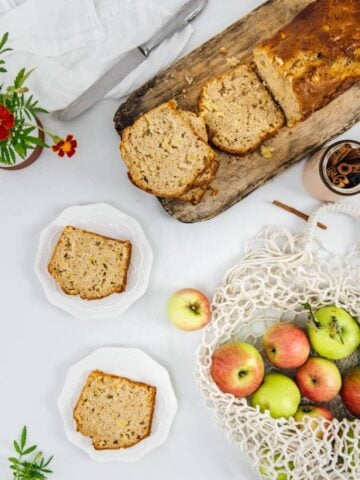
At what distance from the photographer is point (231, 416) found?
5.32 ft

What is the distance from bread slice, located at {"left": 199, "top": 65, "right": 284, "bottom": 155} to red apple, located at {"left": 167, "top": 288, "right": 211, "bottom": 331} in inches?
18.0

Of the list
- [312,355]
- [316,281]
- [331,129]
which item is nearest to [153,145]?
[331,129]

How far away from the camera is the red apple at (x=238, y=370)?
5.22 ft

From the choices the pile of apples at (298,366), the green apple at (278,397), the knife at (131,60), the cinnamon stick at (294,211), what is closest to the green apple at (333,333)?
the pile of apples at (298,366)

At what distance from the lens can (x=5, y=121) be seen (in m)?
1.26

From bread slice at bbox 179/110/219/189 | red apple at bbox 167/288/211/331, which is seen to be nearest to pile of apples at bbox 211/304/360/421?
red apple at bbox 167/288/211/331

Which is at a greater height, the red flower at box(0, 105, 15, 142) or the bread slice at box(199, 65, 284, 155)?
the red flower at box(0, 105, 15, 142)

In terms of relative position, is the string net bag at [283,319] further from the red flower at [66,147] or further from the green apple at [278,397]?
the red flower at [66,147]

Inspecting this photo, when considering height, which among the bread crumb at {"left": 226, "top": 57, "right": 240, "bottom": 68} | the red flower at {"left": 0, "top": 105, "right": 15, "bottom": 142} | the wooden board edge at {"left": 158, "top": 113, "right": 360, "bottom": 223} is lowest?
the wooden board edge at {"left": 158, "top": 113, "right": 360, "bottom": 223}

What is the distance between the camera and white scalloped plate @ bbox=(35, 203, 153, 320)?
168cm

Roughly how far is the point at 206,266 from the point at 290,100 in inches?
22.5

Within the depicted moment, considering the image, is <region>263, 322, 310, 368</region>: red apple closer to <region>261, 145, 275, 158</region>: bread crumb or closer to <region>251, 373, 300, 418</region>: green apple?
<region>251, 373, 300, 418</region>: green apple

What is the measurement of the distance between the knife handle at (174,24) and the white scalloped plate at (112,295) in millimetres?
502

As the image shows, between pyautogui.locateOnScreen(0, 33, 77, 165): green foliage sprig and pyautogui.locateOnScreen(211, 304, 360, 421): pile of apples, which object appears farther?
pyautogui.locateOnScreen(211, 304, 360, 421): pile of apples
